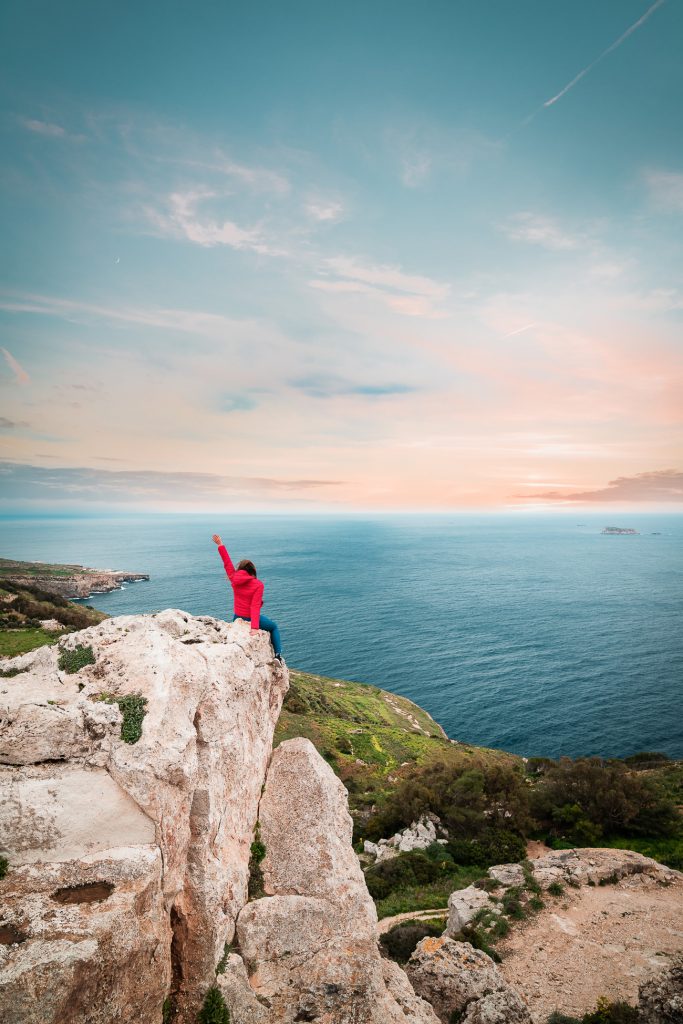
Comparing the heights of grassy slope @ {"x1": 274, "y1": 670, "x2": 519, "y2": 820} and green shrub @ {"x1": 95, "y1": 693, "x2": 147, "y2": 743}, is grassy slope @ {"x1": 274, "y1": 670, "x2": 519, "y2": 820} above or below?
below

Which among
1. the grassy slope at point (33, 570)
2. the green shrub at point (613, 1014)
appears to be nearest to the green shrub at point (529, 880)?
the green shrub at point (613, 1014)

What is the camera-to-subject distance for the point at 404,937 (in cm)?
1941

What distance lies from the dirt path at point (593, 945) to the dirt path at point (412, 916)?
16.0 feet

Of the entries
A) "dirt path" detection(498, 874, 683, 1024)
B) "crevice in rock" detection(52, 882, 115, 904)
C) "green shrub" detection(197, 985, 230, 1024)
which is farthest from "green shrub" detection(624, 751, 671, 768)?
"crevice in rock" detection(52, 882, 115, 904)

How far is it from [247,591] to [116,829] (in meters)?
7.94

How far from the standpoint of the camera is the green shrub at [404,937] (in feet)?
61.0

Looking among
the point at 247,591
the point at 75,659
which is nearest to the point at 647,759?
the point at 247,591

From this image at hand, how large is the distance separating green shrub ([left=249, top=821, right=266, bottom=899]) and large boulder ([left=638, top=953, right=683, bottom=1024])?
12160 millimetres

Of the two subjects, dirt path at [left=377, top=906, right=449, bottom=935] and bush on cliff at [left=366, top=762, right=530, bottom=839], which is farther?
bush on cliff at [left=366, top=762, right=530, bottom=839]

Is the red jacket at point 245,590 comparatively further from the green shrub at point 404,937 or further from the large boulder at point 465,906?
the large boulder at point 465,906

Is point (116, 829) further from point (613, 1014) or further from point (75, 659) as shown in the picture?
point (613, 1014)

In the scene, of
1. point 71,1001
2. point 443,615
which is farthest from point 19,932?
point 443,615

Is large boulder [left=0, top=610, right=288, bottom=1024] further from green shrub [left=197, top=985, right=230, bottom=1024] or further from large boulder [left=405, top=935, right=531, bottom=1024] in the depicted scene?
large boulder [left=405, top=935, right=531, bottom=1024]

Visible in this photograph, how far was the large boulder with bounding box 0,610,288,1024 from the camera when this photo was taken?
7062 mm
